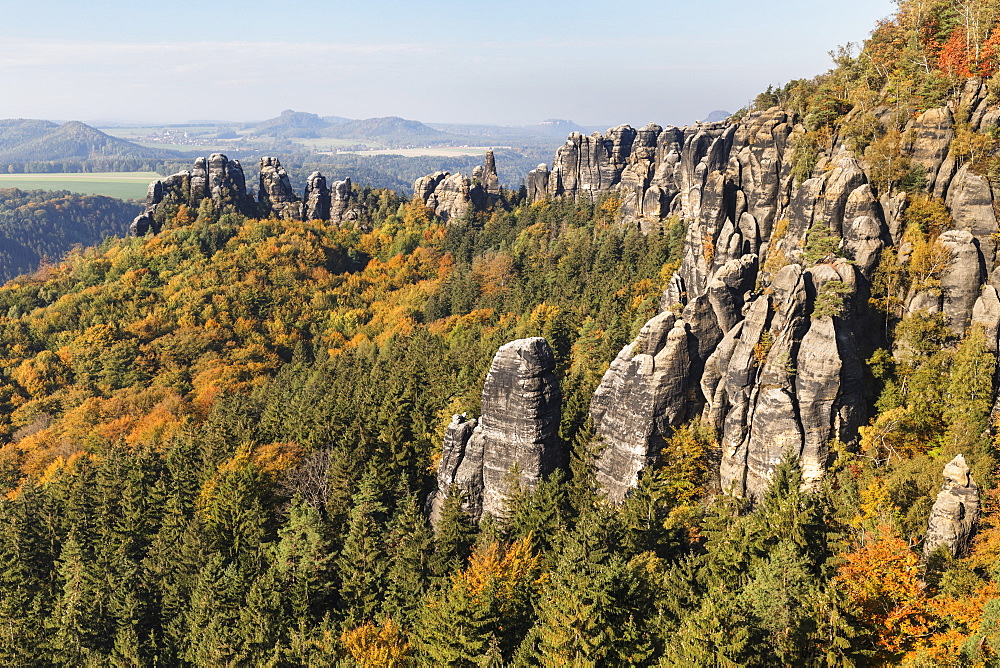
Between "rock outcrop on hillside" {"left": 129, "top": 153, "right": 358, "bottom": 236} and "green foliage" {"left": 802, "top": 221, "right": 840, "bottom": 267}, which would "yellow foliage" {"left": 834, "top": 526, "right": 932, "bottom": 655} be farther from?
"rock outcrop on hillside" {"left": 129, "top": 153, "right": 358, "bottom": 236}

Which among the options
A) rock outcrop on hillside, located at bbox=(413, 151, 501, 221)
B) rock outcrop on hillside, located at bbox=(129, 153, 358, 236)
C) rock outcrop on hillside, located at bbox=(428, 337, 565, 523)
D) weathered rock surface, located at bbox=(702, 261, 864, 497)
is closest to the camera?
weathered rock surface, located at bbox=(702, 261, 864, 497)

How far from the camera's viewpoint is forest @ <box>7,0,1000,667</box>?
28.3 m

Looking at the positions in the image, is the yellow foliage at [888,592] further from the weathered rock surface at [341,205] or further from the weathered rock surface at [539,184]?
the weathered rock surface at [341,205]

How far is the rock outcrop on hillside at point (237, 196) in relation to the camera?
Answer: 115 meters

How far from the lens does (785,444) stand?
3844 centimetres

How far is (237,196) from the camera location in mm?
120438

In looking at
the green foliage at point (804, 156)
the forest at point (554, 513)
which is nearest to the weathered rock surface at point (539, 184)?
the forest at point (554, 513)

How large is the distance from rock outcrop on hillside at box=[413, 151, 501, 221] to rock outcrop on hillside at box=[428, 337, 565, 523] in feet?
282

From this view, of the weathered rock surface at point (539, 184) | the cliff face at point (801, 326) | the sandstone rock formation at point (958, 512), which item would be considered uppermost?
the weathered rock surface at point (539, 184)

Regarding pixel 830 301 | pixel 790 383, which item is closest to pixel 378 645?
pixel 790 383

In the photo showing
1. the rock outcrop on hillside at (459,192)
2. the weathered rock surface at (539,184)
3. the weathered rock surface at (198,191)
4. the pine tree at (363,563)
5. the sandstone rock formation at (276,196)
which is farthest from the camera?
the sandstone rock formation at (276,196)

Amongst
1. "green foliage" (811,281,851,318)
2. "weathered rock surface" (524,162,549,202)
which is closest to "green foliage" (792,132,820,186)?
"green foliage" (811,281,851,318)

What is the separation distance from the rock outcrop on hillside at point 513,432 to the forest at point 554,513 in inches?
61.7

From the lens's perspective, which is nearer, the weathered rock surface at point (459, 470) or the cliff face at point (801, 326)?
the cliff face at point (801, 326)
